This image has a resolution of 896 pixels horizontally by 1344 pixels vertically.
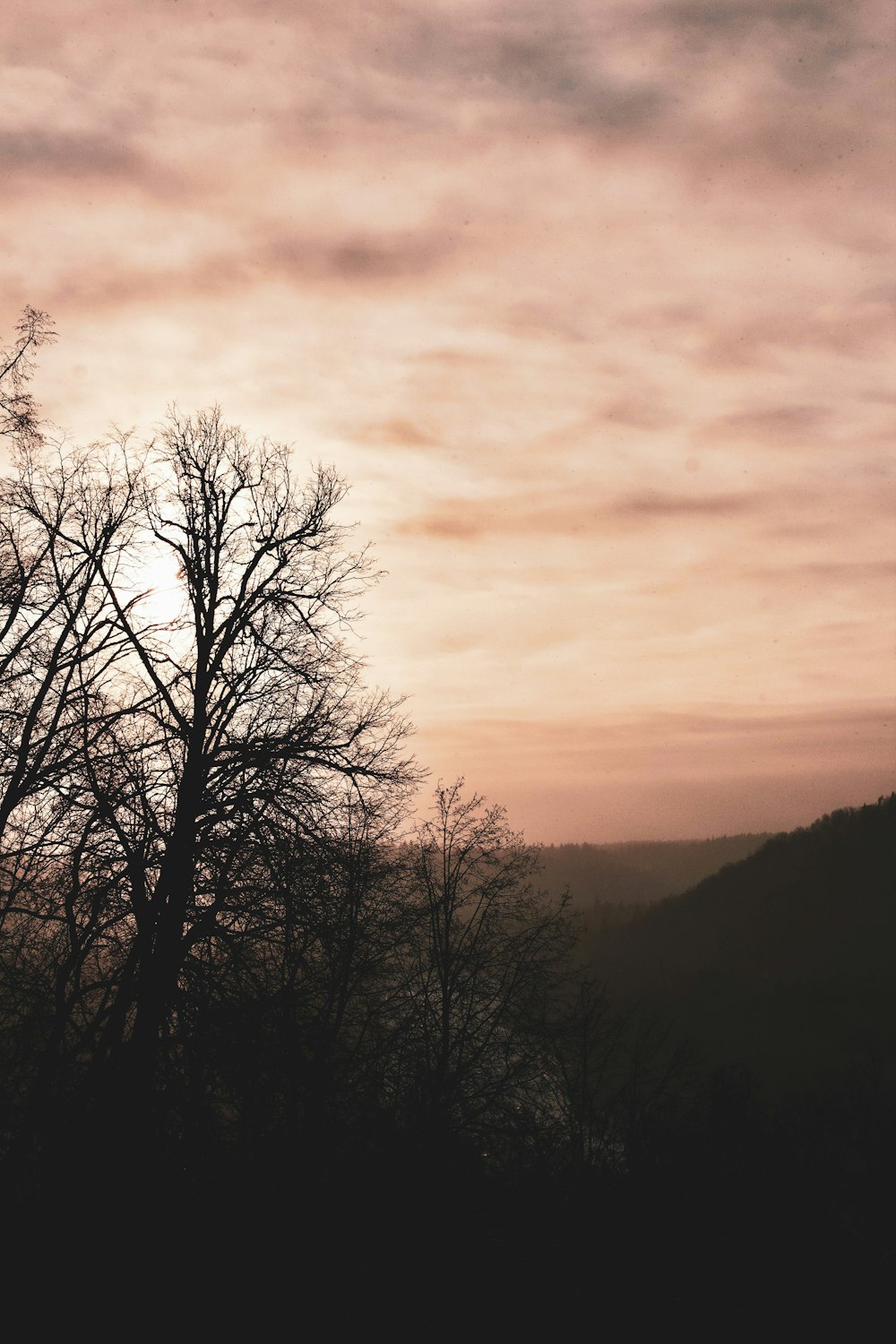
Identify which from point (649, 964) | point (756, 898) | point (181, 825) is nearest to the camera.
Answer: point (181, 825)

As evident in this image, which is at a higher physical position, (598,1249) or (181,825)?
(181,825)

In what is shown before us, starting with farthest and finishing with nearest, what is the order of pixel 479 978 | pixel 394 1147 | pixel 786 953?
pixel 786 953, pixel 479 978, pixel 394 1147

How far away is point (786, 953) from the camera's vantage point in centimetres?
12231

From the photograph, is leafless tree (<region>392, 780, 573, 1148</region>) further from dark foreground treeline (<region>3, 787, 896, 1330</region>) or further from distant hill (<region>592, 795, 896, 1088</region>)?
distant hill (<region>592, 795, 896, 1088</region>)

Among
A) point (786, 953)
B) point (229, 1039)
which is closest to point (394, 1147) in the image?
point (229, 1039)

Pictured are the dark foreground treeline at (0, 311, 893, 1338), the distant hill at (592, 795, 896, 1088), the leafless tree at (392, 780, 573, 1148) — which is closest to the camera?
the dark foreground treeline at (0, 311, 893, 1338)

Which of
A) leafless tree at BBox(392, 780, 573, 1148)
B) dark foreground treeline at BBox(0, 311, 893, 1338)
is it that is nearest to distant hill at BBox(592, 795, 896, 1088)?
leafless tree at BBox(392, 780, 573, 1148)

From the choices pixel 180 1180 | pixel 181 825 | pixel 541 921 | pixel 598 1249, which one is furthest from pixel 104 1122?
pixel 541 921

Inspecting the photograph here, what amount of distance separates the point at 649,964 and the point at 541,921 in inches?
4523

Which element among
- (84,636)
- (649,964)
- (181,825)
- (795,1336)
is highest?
(84,636)

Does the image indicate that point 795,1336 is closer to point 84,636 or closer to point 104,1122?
point 104,1122

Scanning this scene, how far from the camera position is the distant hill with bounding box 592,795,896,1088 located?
9456 centimetres

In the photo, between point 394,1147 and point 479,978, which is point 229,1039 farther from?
point 479,978

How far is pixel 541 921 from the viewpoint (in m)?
21.3
